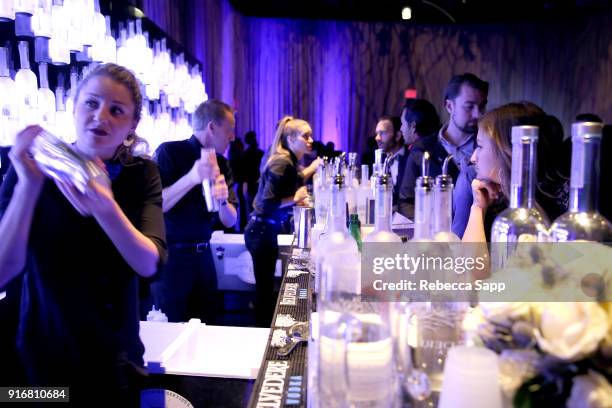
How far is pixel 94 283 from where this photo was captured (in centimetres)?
117

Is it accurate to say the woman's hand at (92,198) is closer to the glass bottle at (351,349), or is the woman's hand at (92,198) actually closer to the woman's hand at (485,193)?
the glass bottle at (351,349)

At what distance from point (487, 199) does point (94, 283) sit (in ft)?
3.66

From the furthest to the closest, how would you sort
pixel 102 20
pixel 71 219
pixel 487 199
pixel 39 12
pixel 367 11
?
pixel 367 11 < pixel 102 20 < pixel 39 12 < pixel 487 199 < pixel 71 219

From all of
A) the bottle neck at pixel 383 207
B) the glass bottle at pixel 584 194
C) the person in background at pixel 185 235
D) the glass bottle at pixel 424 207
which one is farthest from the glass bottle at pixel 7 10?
the glass bottle at pixel 584 194

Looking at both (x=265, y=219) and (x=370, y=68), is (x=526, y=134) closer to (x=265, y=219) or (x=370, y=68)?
(x=265, y=219)

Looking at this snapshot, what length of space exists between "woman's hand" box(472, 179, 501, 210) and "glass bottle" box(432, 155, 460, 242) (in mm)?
663

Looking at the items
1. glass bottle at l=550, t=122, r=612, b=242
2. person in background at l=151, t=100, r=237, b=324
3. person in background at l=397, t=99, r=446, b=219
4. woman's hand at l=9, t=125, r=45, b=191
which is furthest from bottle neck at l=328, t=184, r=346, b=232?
person in background at l=397, t=99, r=446, b=219

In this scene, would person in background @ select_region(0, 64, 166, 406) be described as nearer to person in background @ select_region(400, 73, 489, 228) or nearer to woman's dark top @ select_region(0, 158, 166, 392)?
woman's dark top @ select_region(0, 158, 166, 392)

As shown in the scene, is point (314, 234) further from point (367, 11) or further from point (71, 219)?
point (367, 11)

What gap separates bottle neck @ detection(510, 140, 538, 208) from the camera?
0.67 metres

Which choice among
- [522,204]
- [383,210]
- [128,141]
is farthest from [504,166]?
[128,141]

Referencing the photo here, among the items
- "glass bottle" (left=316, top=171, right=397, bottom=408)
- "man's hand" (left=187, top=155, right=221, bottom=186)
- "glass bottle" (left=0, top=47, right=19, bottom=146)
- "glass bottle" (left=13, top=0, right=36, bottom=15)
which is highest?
"glass bottle" (left=13, top=0, right=36, bottom=15)

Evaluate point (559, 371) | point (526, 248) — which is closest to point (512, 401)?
point (559, 371)

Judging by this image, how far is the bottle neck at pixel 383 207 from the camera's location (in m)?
0.96
